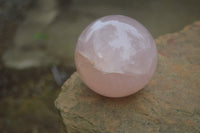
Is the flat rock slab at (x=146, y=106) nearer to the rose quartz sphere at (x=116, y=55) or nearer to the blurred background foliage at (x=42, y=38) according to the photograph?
the rose quartz sphere at (x=116, y=55)

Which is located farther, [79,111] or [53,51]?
[53,51]

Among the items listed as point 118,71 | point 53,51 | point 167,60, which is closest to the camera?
point 118,71

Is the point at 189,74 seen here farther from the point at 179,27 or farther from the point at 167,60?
the point at 179,27

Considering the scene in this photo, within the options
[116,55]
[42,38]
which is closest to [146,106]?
[116,55]

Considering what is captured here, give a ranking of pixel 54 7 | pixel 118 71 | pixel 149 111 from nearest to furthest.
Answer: pixel 118 71, pixel 149 111, pixel 54 7

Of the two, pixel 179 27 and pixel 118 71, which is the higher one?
pixel 118 71

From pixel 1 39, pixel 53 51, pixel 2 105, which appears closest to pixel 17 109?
pixel 2 105

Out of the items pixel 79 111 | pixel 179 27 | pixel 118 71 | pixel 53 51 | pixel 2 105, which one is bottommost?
pixel 2 105
